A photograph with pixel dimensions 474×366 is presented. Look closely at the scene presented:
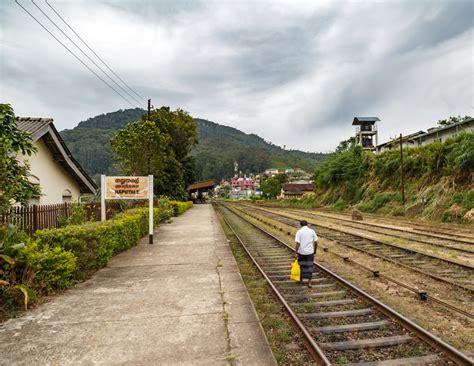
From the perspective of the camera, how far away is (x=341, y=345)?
180 inches

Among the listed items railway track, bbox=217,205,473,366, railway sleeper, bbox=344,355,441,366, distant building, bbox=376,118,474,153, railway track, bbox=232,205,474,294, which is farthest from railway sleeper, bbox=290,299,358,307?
distant building, bbox=376,118,474,153

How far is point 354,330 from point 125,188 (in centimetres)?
1107

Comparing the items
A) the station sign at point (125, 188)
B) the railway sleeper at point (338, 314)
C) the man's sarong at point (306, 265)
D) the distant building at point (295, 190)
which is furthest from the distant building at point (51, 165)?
the distant building at point (295, 190)

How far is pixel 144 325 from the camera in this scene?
530 centimetres

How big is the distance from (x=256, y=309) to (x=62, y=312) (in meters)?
3.49

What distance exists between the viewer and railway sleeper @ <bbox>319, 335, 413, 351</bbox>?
4.53 m

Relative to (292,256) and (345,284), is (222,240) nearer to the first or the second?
(292,256)

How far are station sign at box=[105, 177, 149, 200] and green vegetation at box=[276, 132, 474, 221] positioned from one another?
19.2 m

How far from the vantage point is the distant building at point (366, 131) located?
7325cm

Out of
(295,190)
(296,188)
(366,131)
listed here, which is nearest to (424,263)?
(366,131)

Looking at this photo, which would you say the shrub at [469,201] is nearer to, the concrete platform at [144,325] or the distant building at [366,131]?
the concrete platform at [144,325]

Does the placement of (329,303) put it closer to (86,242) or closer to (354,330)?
(354,330)

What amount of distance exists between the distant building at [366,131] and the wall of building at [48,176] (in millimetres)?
67998

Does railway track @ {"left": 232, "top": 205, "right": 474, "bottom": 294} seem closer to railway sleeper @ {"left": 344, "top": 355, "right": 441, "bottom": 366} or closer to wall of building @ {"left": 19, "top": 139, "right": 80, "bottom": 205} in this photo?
railway sleeper @ {"left": 344, "top": 355, "right": 441, "bottom": 366}
